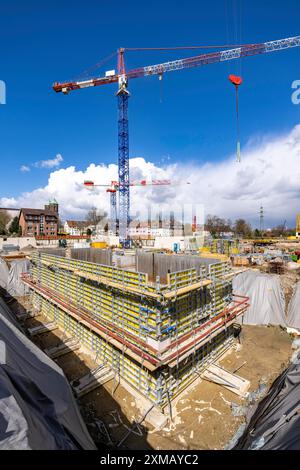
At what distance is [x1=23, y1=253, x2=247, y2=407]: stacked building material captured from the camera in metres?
5.77

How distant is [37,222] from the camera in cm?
7019

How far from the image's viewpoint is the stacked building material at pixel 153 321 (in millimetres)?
5770

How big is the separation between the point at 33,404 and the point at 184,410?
4.39 meters

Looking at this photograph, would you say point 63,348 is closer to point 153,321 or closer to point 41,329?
point 41,329

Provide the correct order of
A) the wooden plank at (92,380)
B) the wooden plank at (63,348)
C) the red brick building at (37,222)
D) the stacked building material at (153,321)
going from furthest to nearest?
the red brick building at (37,222) → the wooden plank at (63,348) → the wooden plank at (92,380) → the stacked building material at (153,321)

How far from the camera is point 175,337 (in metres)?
6.25

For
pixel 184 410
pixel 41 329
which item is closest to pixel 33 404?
pixel 184 410

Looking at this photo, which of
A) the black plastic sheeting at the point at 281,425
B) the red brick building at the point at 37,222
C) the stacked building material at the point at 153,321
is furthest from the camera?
the red brick building at the point at 37,222

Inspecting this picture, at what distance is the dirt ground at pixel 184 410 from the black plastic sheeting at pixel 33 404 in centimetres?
160

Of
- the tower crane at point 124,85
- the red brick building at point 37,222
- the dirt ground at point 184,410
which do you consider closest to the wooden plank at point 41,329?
the dirt ground at point 184,410

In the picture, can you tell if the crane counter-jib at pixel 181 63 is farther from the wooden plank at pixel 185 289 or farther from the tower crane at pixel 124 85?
the wooden plank at pixel 185 289

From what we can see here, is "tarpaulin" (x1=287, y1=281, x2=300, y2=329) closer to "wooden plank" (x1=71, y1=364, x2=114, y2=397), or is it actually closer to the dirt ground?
the dirt ground

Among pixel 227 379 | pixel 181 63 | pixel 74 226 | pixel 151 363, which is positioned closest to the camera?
pixel 151 363

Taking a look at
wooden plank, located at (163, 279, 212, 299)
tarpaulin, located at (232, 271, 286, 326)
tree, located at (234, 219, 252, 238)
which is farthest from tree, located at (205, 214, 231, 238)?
wooden plank, located at (163, 279, 212, 299)
